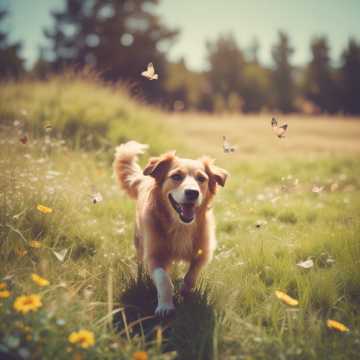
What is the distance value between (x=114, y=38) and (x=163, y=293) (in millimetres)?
22633

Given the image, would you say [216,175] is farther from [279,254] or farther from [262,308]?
[262,308]

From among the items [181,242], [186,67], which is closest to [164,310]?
[181,242]

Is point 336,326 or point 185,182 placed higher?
point 185,182

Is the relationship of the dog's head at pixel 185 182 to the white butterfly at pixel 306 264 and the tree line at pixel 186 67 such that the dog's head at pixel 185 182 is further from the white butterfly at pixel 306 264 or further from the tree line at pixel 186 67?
the tree line at pixel 186 67

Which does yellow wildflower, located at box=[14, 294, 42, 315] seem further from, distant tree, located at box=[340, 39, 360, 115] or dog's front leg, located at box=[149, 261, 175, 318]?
distant tree, located at box=[340, 39, 360, 115]

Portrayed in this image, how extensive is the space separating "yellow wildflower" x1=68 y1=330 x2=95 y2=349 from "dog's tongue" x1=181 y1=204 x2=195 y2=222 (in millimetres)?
1165

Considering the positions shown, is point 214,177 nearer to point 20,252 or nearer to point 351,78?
point 20,252

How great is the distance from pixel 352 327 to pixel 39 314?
68.5 inches

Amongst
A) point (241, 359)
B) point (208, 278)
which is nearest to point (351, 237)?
point (208, 278)

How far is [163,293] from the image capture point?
7.68 feet

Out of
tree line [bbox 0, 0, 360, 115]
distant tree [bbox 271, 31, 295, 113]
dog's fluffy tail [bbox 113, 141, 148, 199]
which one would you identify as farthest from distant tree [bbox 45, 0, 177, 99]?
dog's fluffy tail [bbox 113, 141, 148, 199]

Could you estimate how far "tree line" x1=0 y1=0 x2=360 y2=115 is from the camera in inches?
894

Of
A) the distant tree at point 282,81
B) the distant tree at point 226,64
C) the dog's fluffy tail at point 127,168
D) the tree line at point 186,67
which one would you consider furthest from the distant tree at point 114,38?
the dog's fluffy tail at point 127,168

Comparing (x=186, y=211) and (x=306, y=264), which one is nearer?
(x=306, y=264)
